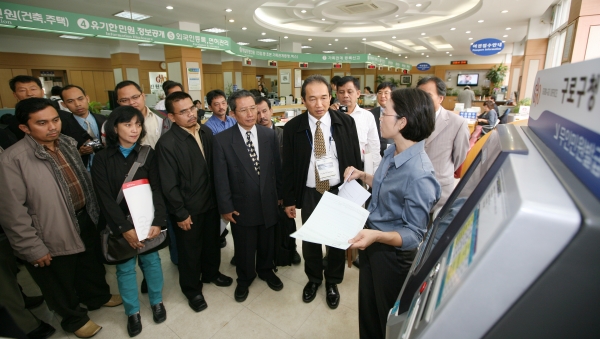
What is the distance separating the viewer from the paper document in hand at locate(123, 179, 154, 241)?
72.2 inches

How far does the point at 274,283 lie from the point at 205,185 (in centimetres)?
99

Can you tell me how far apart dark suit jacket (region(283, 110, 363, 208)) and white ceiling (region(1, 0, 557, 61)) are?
215 inches

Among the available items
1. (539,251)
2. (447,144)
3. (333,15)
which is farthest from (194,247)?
(333,15)

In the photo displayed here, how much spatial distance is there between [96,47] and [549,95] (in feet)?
47.0

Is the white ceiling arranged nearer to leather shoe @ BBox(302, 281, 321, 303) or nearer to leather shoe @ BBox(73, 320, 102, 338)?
leather shoe @ BBox(302, 281, 321, 303)

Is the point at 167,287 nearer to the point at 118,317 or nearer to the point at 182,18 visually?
the point at 118,317

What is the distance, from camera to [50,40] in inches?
401

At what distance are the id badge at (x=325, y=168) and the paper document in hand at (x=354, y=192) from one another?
33 centimetres

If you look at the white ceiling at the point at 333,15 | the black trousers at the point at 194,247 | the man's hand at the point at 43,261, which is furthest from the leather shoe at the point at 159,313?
the white ceiling at the point at 333,15

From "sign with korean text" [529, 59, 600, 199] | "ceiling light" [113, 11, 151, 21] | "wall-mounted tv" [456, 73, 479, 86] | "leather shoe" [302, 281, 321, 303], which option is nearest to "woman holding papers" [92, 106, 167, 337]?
"leather shoe" [302, 281, 321, 303]

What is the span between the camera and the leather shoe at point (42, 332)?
1965 mm

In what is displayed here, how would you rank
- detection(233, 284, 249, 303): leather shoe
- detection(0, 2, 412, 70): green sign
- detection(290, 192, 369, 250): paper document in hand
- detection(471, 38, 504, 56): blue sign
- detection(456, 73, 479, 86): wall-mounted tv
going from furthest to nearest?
detection(456, 73, 479, 86): wall-mounted tv < detection(471, 38, 504, 56): blue sign < detection(0, 2, 412, 70): green sign < detection(233, 284, 249, 303): leather shoe < detection(290, 192, 369, 250): paper document in hand

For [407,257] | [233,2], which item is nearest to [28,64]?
[233,2]

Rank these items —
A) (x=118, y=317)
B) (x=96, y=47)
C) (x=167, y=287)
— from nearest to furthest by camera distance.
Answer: (x=118, y=317)
(x=167, y=287)
(x=96, y=47)
